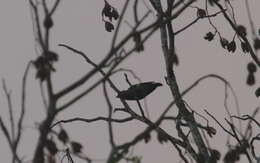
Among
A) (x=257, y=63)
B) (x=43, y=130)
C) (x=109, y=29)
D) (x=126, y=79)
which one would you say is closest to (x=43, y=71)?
(x=43, y=130)

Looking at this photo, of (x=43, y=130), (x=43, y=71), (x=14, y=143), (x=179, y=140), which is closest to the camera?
(x=43, y=130)

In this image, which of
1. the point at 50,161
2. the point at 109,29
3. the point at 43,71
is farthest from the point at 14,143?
the point at 109,29

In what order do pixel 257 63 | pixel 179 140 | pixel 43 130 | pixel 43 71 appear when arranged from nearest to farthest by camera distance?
pixel 43 130, pixel 43 71, pixel 257 63, pixel 179 140

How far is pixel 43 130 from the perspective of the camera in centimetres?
269

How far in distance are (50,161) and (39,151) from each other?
0.44 meters

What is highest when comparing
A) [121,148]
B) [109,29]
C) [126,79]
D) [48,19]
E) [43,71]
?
[109,29]

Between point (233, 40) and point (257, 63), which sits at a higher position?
point (233, 40)

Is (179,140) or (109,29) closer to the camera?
(179,140)

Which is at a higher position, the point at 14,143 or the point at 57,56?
the point at 57,56

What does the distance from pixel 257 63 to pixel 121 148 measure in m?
2.01

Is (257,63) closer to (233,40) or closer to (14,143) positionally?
(233,40)

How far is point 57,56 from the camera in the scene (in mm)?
2883

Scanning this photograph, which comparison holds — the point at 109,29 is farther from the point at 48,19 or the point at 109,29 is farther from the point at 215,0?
the point at 48,19

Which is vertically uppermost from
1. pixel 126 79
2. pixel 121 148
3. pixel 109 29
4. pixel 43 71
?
pixel 109 29
